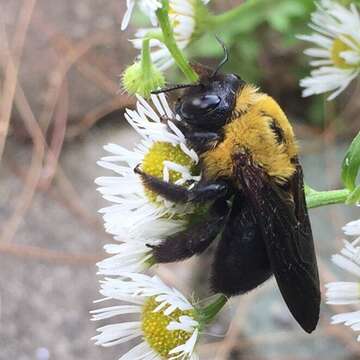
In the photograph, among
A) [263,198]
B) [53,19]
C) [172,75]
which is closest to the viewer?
[263,198]

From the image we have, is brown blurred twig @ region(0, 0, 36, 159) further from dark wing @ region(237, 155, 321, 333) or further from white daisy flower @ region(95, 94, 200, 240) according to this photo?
dark wing @ region(237, 155, 321, 333)

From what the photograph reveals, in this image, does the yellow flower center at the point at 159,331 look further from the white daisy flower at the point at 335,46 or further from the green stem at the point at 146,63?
the white daisy flower at the point at 335,46

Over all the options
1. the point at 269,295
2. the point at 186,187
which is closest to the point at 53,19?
the point at 269,295

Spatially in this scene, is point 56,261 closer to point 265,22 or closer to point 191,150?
point 265,22

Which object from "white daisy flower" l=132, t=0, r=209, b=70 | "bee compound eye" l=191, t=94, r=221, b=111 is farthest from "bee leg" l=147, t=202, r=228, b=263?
"white daisy flower" l=132, t=0, r=209, b=70

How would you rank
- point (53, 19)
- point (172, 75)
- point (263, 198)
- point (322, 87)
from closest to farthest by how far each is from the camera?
point (263, 198), point (322, 87), point (172, 75), point (53, 19)

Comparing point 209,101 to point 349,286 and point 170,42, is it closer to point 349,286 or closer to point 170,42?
point 170,42

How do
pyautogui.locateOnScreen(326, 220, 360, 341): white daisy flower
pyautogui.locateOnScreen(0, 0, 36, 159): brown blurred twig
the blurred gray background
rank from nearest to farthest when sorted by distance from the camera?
pyautogui.locateOnScreen(326, 220, 360, 341): white daisy flower → the blurred gray background → pyautogui.locateOnScreen(0, 0, 36, 159): brown blurred twig
